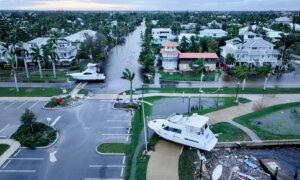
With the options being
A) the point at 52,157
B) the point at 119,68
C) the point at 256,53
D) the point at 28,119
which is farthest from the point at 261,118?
the point at 119,68

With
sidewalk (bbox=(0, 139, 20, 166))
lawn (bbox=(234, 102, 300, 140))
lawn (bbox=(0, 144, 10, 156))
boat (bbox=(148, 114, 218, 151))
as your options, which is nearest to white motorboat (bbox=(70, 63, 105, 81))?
sidewalk (bbox=(0, 139, 20, 166))

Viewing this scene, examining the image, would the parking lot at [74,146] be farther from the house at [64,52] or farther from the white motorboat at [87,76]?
Result: the house at [64,52]

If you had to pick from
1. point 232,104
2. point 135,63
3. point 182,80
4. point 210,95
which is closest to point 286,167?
point 232,104

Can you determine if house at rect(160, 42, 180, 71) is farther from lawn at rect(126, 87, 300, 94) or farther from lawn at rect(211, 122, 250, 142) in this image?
lawn at rect(211, 122, 250, 142)

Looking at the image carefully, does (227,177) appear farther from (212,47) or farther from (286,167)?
(212,47)

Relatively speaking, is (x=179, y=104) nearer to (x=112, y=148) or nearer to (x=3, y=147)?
(x=112, y=148)

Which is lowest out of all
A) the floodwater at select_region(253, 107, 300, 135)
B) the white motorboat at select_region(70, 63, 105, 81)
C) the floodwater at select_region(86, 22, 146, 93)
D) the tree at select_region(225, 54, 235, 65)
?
the floodwater at select_region(253, 107, 300, 135)
